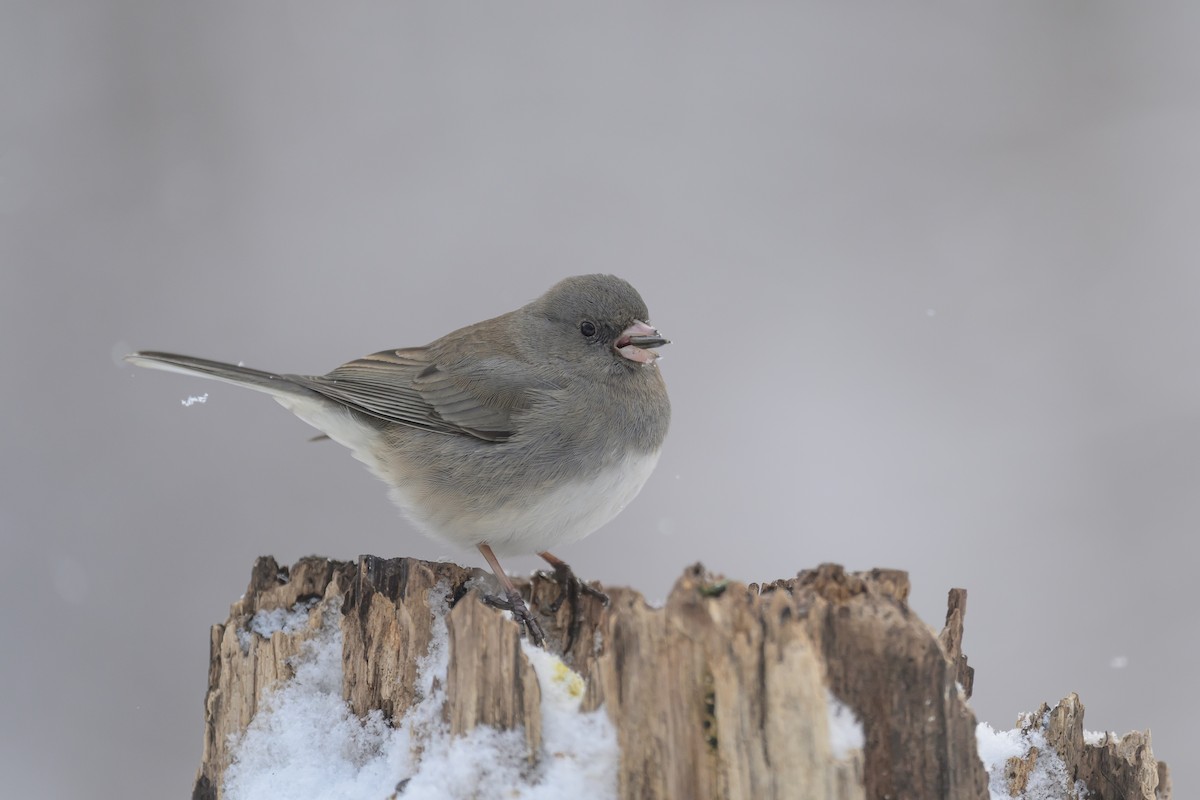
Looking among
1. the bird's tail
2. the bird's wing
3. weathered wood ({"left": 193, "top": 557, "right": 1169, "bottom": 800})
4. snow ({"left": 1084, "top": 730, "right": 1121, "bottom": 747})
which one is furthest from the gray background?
weathered wood ({"left": 193, "top": 557, "right": 1169, "bottom": 800})

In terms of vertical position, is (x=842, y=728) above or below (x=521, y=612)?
below

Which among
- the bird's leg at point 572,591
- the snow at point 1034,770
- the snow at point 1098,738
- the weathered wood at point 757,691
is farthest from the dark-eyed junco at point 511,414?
the snow at point 1098,738

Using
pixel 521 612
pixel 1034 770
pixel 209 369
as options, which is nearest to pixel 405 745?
pixel 521 612

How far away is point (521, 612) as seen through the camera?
10.3 ft

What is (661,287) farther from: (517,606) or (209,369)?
(517,606)

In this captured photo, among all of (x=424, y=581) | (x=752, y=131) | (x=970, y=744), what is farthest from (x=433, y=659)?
(x=752, y=131)

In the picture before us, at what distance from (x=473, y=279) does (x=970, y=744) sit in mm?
5549

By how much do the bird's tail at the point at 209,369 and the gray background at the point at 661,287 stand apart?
2.45m

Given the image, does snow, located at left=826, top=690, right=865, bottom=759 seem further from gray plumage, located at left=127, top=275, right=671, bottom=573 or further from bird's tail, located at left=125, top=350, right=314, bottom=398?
bird's tail, located at left=125, top=350, right=314, bottom=398

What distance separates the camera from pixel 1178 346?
6504 mm

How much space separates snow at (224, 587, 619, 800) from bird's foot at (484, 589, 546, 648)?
37 centimetres

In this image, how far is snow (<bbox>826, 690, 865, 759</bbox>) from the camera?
185 cm

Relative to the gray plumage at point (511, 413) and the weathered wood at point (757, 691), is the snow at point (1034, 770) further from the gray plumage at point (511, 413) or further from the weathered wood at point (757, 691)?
the gray plumage at point (511, 413)

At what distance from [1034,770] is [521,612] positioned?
146cm
